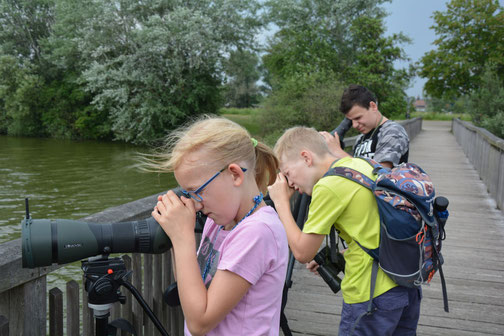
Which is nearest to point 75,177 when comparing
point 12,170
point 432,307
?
point 12,170

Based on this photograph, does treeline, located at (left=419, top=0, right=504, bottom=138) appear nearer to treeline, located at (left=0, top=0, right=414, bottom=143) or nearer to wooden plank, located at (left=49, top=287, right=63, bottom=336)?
treeline, located at (left=0, top=0, right=414, bottom=143)

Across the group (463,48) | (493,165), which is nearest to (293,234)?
(493,165)

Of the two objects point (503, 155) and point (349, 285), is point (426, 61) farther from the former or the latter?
point (349, 285)

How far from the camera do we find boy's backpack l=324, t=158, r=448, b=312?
1.86 meters

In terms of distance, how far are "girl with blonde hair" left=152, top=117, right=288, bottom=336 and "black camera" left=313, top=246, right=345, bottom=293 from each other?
0.89m

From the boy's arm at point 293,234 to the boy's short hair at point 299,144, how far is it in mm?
157

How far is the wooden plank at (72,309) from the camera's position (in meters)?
1.80

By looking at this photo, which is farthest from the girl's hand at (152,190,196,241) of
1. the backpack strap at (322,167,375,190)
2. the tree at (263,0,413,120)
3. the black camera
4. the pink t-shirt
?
the tree at (263,0,413,120)

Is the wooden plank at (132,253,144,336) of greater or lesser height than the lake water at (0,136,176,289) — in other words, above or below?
above

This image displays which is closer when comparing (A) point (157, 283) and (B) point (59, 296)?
(B) point (59, 296)

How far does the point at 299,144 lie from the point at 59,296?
1.12m

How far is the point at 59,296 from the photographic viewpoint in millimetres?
1789

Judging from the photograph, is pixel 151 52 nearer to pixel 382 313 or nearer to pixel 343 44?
pixel 343 44

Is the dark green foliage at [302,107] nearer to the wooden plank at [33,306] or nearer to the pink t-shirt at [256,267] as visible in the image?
the wooden plank at [33,306]
